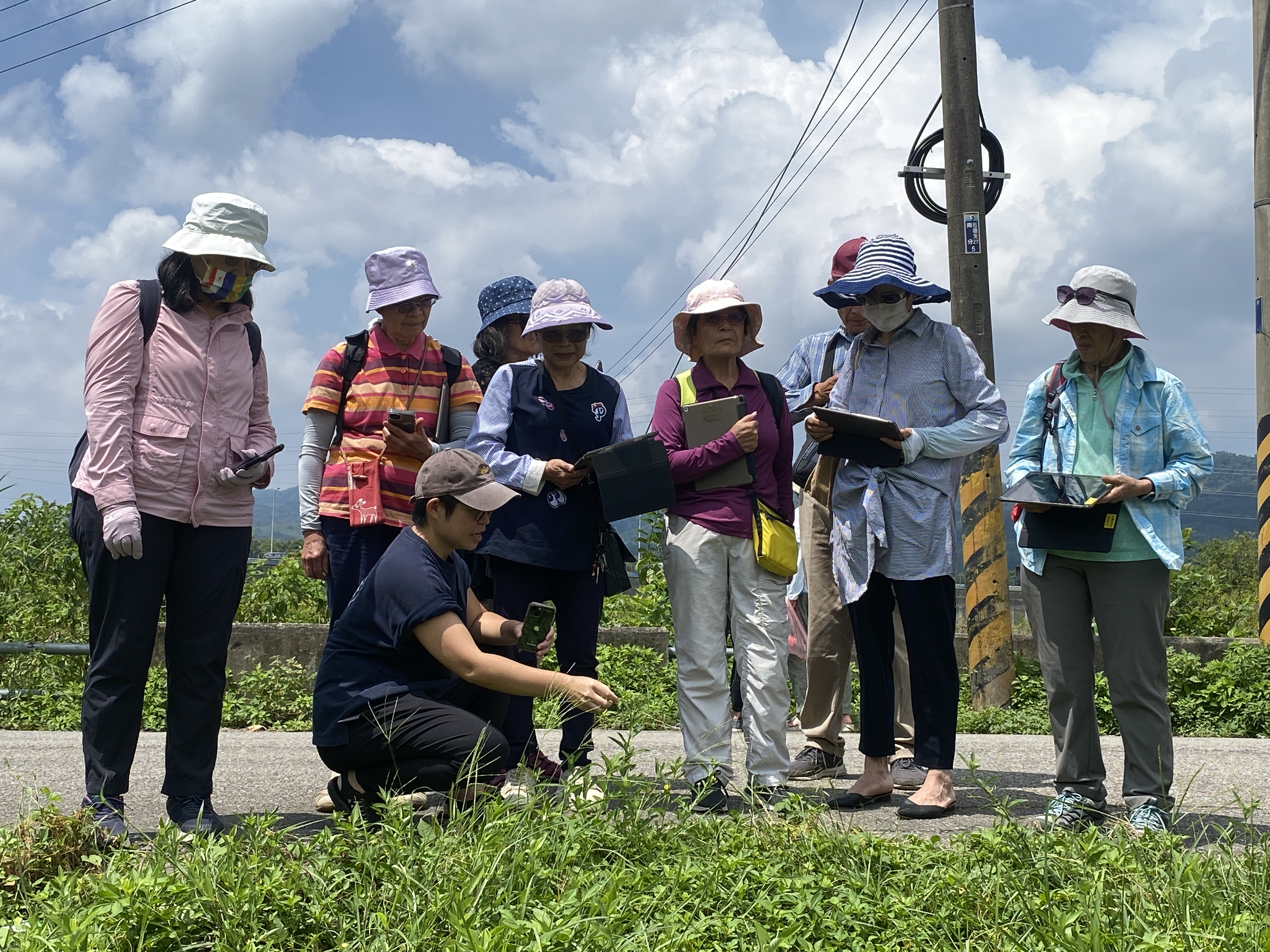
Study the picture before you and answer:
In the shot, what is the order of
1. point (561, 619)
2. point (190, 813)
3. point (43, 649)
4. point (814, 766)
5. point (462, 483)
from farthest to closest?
point (43, 649) < point (814, 766) < point (561, 619) < point (190, 813) < point (462, 483)

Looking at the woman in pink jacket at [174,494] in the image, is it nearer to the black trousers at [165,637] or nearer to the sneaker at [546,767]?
the black trousers at [165,637]

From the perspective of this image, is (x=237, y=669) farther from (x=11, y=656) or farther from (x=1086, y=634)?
(x=1086, y=634)

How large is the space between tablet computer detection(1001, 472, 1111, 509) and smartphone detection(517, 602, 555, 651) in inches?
68.3

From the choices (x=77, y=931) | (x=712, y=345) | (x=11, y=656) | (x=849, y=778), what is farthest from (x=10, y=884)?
(x=11, y=656)

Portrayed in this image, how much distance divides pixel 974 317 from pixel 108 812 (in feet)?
20.7

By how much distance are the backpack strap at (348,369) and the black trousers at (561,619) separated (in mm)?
826

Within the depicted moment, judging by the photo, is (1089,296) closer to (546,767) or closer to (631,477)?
(631,477)

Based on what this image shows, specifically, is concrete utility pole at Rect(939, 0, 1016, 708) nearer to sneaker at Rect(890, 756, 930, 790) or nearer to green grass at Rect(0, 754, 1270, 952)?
sneaker at Rect(890, 756, 930, 790)

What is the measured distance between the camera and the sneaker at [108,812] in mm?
4152

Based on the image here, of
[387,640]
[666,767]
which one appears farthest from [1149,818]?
[387,640]

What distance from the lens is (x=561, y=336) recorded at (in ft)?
16.7

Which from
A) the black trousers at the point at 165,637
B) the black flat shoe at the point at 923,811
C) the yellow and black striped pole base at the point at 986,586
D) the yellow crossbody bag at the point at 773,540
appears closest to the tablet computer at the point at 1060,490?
the yellow crossbody bag at the point at 773,540

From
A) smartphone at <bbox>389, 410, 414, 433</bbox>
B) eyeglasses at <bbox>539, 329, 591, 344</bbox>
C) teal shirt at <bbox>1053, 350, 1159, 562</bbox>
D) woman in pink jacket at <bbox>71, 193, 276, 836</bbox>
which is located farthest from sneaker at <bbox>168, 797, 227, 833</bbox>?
teal shirt at <bbox>1053, 350, 1159, 562</bbox>

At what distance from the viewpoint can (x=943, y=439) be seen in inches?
197
